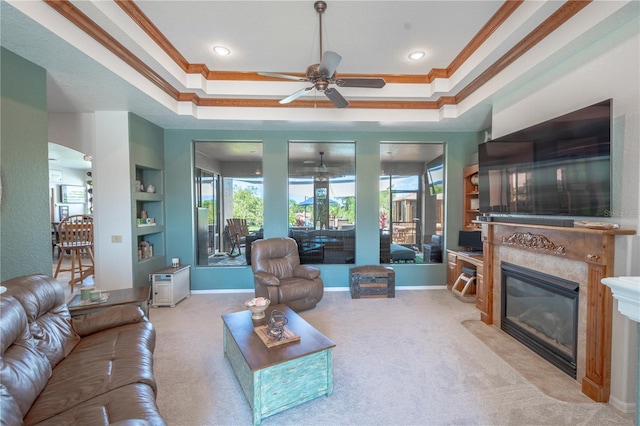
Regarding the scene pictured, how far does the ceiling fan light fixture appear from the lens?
3045 mm

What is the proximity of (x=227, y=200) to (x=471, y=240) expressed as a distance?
4.47 m

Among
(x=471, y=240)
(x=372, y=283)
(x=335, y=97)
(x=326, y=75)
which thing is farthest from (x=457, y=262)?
(x=326, y=75)

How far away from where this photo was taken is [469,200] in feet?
15.7

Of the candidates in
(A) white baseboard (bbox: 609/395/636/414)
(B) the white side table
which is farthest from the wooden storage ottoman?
(B) the white side table

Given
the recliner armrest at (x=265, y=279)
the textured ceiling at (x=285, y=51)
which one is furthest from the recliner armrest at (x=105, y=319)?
the textured ceiling at (x=285, y=51)

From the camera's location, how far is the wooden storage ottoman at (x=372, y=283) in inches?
170

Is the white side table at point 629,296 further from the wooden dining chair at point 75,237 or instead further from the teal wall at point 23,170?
the wooden dining chair at point 75,237

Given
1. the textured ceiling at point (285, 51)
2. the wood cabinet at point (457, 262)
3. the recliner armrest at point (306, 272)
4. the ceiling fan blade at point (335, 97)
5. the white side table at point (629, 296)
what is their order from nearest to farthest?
the white side table at point (629, 296)
the textured ceiling at point (285, 51)
the ceiling fan blade at point (335, 97)
the recliner armrest at point (306, 272)
the wood cabinet at point (457, 262)

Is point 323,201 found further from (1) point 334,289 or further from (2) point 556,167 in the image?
(2) point 556,167

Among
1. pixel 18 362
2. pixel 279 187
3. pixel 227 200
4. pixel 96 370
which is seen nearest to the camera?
pixel 18 362

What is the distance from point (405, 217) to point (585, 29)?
335 centimetres

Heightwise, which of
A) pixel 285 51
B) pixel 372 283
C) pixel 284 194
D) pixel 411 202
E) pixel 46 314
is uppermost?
pixel 285 51

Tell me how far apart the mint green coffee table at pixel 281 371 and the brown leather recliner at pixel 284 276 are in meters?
1.27

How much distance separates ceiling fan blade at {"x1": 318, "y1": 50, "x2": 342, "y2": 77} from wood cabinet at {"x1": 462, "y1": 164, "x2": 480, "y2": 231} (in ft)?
10.9
